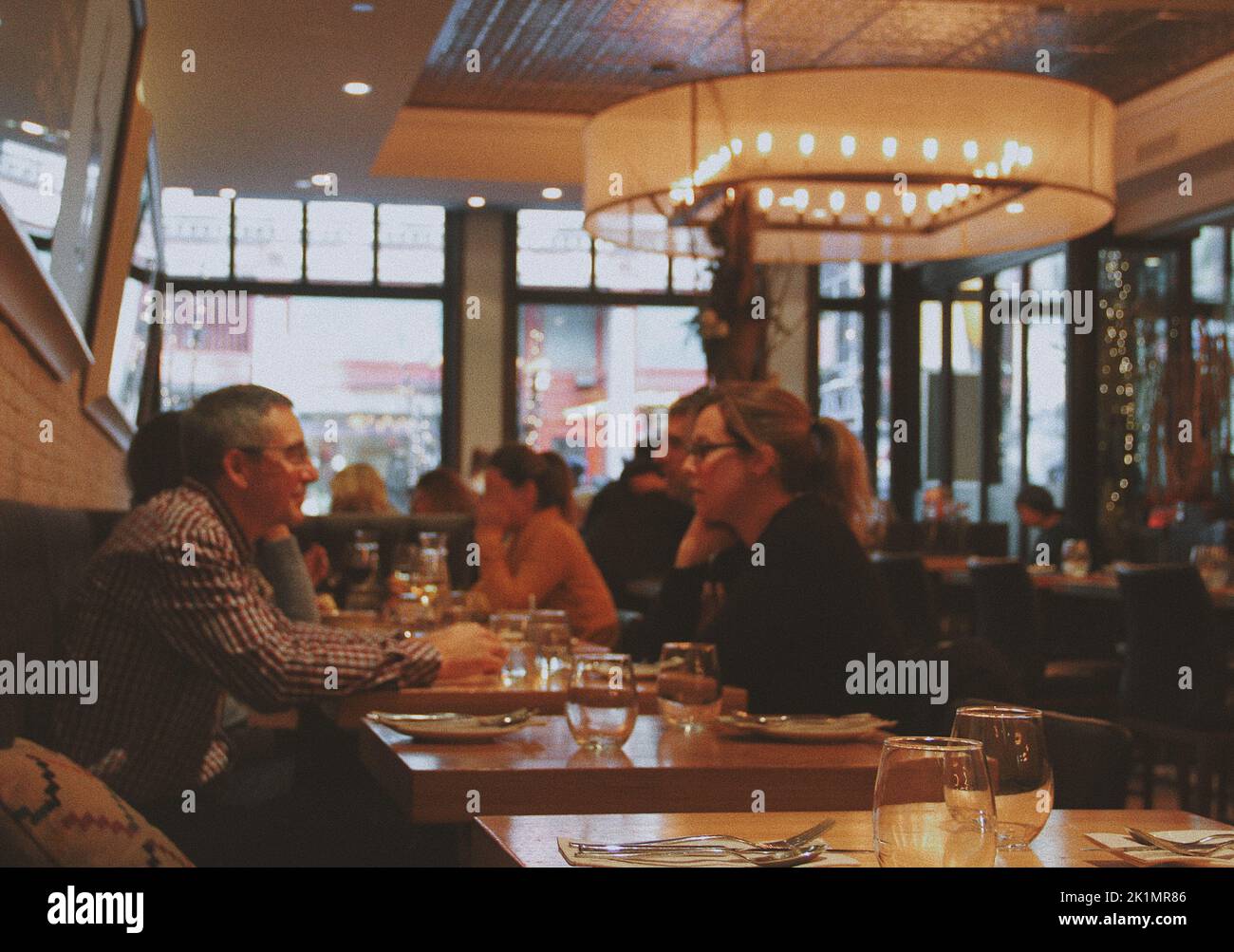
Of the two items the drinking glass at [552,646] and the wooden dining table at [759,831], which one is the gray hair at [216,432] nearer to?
the drinking glass at [552,646]

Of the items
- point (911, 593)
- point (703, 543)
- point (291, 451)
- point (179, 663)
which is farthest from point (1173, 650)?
point (179, 663)

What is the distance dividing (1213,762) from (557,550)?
2.29 metres

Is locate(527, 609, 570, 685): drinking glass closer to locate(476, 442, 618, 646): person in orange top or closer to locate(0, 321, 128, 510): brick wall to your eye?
locate(0, 321, 128, 510): brick wall

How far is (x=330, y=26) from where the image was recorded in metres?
6.82

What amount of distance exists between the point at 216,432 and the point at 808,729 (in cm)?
133

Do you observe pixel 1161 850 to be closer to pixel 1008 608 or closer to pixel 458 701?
pixel 458 701

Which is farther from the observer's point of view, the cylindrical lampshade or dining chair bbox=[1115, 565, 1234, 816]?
the cylindrical lampshade

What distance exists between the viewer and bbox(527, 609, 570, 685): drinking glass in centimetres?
265

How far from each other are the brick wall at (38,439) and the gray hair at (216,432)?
0.35 metres

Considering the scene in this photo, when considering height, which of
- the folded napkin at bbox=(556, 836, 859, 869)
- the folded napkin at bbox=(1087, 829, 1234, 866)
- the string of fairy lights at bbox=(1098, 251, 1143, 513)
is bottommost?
the folded napkin at bbox=(1087, 829, 1234, 866)

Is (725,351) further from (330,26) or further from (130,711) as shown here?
(130,711)

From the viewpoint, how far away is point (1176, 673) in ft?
16.5

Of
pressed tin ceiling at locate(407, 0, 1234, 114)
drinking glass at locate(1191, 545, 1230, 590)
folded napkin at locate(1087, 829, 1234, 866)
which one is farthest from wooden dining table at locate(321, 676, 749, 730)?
pressed tin ceiling at locate(407, 0, 1234, 114)

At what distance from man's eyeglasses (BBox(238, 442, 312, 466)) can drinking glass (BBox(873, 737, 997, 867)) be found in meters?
1.93
